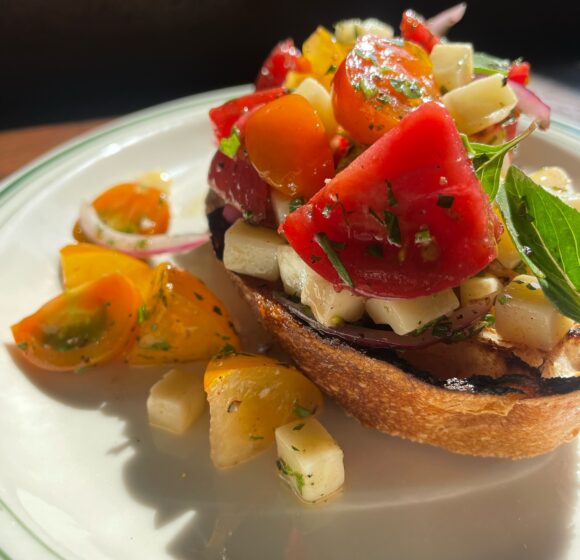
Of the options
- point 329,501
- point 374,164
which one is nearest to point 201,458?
point 329,501

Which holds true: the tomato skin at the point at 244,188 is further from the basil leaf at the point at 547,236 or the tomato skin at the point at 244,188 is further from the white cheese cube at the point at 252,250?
the basil leaf at the point at 547,236

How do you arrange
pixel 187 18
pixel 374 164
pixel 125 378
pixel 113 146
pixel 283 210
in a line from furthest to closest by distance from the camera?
pixel 187 18, pixel 113 146, pixel 125 378, pixel 283 210, pixel 374 164

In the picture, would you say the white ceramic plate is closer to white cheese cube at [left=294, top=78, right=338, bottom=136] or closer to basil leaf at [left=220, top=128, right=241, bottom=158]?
basil leaf at [left=220, top=128, right=241, bottom=158]

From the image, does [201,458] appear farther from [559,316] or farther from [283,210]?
[559,316]

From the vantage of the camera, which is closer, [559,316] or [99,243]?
[559,316]

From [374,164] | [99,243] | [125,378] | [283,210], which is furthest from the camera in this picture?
[99,243]

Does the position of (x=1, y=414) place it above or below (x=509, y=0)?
above

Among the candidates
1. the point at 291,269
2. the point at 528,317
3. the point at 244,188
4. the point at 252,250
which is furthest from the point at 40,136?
the point at 528,317

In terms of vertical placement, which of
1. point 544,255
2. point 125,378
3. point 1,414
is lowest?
point 125,378

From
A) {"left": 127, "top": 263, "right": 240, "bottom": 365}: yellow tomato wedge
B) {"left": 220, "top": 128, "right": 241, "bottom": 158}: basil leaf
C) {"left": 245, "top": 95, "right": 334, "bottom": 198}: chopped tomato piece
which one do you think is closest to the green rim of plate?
{"left": 127, "top": 263, "right": 240, "bottom": 365}: yellow tomato wedge
